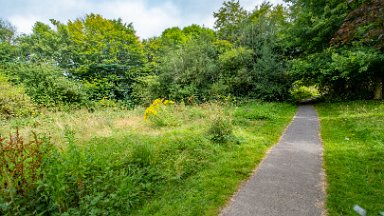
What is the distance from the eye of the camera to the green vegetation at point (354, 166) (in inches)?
140

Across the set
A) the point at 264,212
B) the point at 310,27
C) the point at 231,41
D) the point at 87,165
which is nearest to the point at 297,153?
the point at 264,212

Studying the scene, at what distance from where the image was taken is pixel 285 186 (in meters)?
4.19

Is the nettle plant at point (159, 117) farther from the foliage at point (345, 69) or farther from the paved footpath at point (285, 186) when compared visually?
the foliage at point (345, 69)

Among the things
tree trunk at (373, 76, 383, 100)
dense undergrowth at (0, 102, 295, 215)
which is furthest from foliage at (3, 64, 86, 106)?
tree trunk at (373, 76, 383, 100)

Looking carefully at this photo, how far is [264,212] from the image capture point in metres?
3.39

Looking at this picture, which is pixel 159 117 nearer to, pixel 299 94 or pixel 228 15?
pixel 228 15

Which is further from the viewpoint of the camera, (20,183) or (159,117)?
(159,117)

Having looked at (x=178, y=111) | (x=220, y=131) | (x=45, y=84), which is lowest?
(x=220, y=131)

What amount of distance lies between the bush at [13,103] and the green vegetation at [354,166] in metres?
13.5

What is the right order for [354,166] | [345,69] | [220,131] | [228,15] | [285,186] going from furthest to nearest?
1. [228,15]
2. [345,69]
3. [220,131]
4. [354,166]
5. [285,186]

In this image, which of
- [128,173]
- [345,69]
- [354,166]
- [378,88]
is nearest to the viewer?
[128,173]

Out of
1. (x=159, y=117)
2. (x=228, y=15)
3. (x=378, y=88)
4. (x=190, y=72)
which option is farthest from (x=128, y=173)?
(x=228, y=15)

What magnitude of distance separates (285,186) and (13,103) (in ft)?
44.9

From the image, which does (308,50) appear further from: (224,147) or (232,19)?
(224,147)
